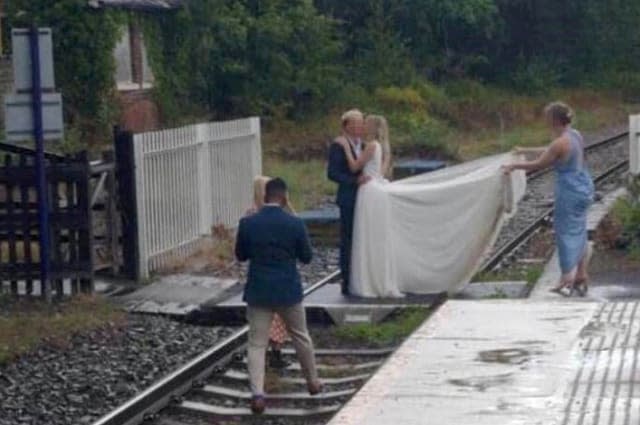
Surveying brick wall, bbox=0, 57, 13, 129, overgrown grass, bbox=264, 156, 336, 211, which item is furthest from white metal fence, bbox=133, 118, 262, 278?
brick wall, bbox=0, 57, 13, 129

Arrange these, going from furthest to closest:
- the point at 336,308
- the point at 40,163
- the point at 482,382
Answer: the point at 40,163 → the point at 336,308 → the point at 482,382

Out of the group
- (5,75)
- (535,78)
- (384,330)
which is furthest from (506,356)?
(535,78)

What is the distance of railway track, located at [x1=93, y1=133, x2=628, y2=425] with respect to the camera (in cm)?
1309

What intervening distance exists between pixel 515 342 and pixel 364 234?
12.2 feet

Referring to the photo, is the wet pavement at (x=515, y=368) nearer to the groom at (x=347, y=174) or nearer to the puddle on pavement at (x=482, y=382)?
the puddle on pavement at (x=482, y=382)

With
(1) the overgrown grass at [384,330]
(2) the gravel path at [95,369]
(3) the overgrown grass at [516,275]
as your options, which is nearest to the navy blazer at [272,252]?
(2) the gravel path at [95,369]

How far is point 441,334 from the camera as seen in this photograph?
14508 millimetres

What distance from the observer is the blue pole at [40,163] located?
1888 cm

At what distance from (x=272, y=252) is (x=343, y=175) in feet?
14.8

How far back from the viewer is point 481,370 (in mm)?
12867

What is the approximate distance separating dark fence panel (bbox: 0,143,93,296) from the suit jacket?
123 inches

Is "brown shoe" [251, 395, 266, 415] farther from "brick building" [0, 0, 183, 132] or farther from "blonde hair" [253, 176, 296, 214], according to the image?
"brick building" [0, 0, 183, 132]

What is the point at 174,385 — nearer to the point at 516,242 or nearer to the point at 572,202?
the point at 572,202

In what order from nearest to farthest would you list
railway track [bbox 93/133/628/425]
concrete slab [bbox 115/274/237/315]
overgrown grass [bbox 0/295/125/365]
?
1. railway track [bbox 93/133/628/425]
2. overgrown grass [bbox 0/295/125/365]
3. concrete slab [bbox 115/274/237/315]
